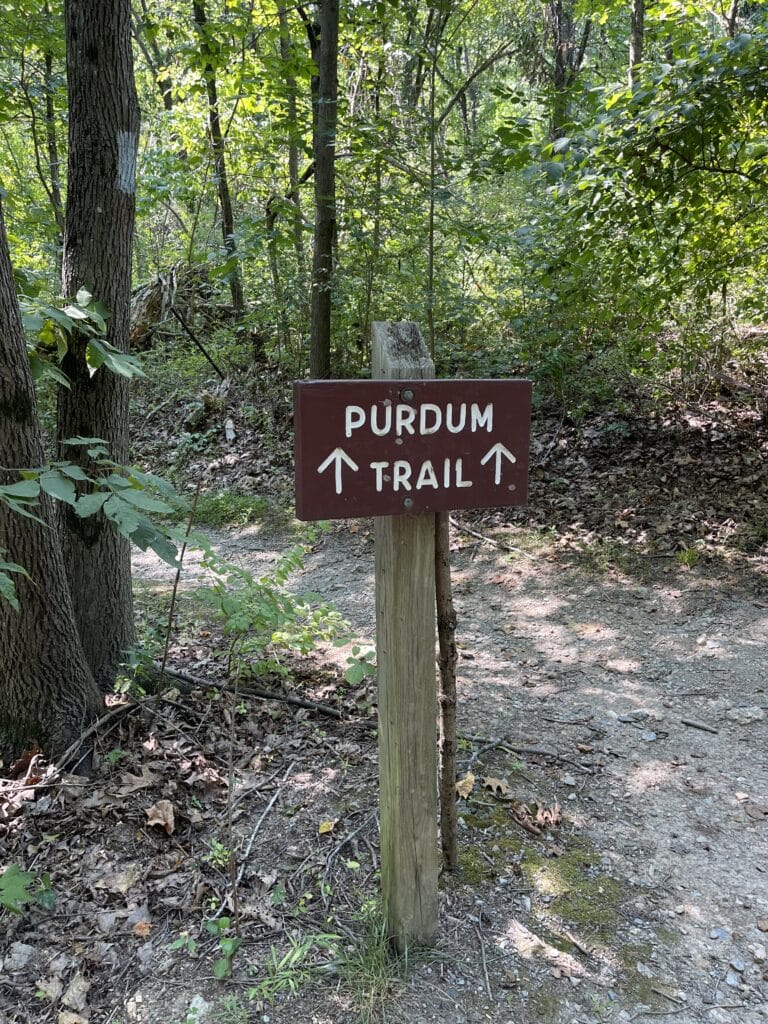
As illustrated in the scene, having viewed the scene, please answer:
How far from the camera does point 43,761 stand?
2.80 meters

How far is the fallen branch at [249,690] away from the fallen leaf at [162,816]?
33.5 inches

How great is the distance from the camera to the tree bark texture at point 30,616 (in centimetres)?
255

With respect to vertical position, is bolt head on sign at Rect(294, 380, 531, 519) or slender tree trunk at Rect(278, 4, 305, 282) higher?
slender tree trunk at Rect(278, 4, 305, 282)

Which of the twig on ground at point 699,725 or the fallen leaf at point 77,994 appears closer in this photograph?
the fallen leaf at point 77,994

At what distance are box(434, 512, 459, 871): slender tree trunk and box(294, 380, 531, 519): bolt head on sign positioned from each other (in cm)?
38

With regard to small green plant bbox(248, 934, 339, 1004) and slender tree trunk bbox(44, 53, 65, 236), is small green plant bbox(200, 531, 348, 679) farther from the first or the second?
slender tree trunk bbox(44, 53, 65, 236)

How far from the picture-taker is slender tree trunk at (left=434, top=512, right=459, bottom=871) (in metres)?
2.27

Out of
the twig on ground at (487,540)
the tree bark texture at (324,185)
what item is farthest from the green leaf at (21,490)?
the tree bark texture at (324,185)

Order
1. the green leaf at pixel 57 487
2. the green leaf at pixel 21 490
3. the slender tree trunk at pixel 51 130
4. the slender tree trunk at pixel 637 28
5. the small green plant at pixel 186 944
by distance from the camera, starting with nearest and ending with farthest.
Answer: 1. the green leaf at pixel 21 490
2. the green leaf at pixel 57 487
3. the small green plant at pixel 186 944
4. the slender tree trunk at pixel 51 130
5. the slender tree trunk at pixel 637 28

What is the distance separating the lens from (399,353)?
74.3 inches

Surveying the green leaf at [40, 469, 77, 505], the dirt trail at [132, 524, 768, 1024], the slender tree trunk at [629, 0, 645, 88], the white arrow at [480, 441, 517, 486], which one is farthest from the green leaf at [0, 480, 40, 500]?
the slender tree trunk at [629, 0, 645, 88]

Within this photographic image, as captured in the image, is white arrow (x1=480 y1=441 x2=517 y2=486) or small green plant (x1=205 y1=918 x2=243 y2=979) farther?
small green plant (x1=205 y1=918 x2=243 y2=979)

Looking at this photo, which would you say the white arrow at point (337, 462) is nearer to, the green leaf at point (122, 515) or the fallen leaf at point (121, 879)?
the green leaf at point (122, 515)

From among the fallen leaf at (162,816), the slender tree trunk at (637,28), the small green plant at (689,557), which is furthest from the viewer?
the slender tree trunk at (637,28)
